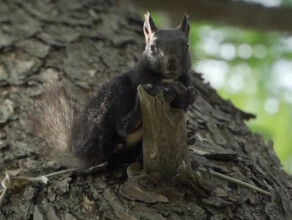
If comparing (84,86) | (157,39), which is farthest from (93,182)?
(84,86)

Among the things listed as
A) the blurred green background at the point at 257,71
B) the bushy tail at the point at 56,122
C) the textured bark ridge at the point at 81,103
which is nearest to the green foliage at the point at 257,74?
the blurred green background at the point at 257,71

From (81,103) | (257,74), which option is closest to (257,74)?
(257,74)

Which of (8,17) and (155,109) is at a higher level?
(8,17)

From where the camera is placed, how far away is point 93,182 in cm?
196

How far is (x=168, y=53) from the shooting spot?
6.49ft

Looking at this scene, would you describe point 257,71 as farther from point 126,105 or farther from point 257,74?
point 126,105

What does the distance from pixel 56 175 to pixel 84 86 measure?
0.69m

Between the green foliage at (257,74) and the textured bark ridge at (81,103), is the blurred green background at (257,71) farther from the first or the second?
the textured bark ridge at (81,103)

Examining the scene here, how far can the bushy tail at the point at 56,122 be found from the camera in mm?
2152

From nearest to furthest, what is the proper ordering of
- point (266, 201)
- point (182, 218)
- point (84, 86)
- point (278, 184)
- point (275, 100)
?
point (182, 218)
point (266, 201)
point (278, 184)
point (84, 86)
point (275, 100)

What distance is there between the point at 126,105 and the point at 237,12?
2338mm

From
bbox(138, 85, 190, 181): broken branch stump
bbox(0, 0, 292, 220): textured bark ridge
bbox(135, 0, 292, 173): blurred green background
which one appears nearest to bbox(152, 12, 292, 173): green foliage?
bbox(135, 0, 292, 173): blurred green background

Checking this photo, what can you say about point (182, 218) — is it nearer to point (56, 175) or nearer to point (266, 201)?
point (266, 201)

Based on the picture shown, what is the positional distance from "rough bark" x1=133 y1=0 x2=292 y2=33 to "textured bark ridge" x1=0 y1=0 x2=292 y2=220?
625 mm
